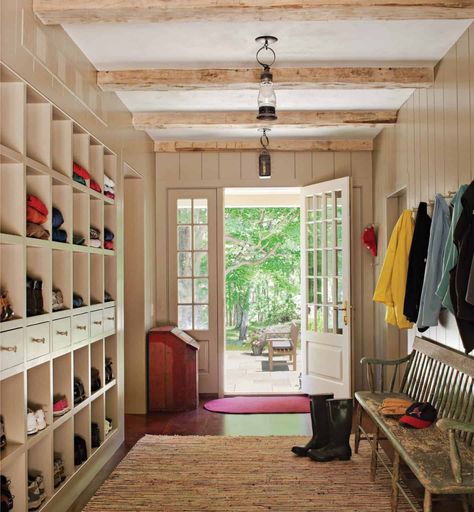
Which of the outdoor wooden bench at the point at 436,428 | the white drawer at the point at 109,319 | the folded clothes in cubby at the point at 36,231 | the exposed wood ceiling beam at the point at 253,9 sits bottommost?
Answer: the outdoor wooden bench at the point at 436,428

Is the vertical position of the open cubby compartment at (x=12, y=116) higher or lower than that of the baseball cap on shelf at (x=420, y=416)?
higher

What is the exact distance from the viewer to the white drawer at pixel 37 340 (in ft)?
9.65

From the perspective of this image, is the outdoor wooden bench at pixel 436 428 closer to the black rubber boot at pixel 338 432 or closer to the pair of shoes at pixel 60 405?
the black rubber boot at pixel 338 432

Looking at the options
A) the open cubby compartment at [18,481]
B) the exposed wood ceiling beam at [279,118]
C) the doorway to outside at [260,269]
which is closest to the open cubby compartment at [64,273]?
the open cubby compartment at [18,481]

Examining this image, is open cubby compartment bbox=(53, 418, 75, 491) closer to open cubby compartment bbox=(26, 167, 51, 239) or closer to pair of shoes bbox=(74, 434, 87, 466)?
pair of shoes bbox=(74, 434, 87, 466)

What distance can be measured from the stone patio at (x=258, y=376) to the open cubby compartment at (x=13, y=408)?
418 centimetres

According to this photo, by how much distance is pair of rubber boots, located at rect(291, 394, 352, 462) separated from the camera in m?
4.29

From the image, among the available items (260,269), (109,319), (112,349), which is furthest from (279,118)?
(260,269)

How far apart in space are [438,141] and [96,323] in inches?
103

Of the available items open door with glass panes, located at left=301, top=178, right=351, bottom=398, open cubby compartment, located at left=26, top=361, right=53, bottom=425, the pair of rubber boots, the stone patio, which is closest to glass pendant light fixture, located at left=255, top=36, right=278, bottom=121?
open cubby compartment, located at left=26, top=361, right=53, bottom=425

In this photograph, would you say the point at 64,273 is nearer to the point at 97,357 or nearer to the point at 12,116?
the point at 97,357

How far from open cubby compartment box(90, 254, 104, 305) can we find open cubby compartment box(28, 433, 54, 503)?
1.22 metres

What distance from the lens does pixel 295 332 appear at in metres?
10.2

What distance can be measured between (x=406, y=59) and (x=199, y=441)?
10.5ft
